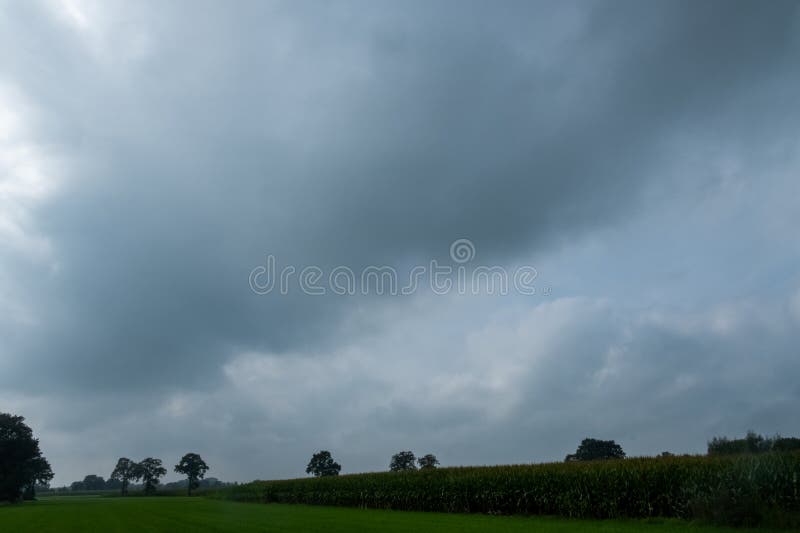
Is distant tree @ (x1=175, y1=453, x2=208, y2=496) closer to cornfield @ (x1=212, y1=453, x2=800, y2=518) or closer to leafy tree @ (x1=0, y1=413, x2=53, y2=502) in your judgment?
leafy tree @ (x1=0, y1=413, x2=53, y2=502)

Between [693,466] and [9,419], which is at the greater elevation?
[9,419]

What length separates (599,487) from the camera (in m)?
27.5

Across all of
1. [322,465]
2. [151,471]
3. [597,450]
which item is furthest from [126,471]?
[597,450]

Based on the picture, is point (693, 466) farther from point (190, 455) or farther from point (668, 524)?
point (190, 455)

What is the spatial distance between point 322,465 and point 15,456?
57.1m

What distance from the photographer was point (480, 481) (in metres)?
35.5

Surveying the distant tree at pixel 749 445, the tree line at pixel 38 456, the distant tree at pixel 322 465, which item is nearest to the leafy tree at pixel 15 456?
the tree line at pixel 38 456

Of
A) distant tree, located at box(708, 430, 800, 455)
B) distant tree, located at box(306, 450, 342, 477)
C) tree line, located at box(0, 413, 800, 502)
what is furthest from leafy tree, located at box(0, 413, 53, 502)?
distant tree, located at box(708, 430, 800, 455)

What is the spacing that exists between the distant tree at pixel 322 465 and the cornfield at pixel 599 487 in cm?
7578

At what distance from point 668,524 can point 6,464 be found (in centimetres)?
8499

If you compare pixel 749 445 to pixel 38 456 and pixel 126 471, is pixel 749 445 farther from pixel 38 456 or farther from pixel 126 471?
pixel 126 471

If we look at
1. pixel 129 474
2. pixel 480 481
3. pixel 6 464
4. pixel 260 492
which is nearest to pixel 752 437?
pixel 480 481

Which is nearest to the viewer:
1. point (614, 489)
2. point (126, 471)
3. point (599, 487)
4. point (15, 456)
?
point (614, 489)

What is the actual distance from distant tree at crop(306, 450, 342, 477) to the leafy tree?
5148cm
